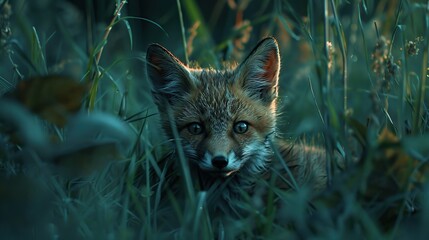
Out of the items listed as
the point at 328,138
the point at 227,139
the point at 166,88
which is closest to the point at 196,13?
the point at 166,88

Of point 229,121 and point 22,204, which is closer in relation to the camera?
point 22,204

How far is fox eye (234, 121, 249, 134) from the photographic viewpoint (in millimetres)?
3373

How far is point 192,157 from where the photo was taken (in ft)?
10.7

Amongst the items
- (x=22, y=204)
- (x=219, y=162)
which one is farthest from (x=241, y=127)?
(x=22, y=204)

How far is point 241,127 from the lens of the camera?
3.39m

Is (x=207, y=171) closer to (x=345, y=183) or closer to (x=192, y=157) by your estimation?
(x=192, y=157)

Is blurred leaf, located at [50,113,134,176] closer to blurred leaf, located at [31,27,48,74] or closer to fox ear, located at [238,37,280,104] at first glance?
blurred leaf, located at [31,27,48,74]

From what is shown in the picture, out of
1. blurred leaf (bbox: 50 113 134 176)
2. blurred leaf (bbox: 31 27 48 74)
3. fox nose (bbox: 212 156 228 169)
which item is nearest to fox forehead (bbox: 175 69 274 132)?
fox nose (bbox: 212 156 228 169)

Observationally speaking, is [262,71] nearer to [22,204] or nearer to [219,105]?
[219,105]

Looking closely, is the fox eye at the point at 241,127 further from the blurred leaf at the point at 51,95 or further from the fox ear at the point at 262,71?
the blurred leaf at the point at 51,95

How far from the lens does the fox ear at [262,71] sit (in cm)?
355

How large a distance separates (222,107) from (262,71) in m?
0.44

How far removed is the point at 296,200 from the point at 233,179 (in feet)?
4.34

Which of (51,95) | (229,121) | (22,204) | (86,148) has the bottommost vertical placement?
(229,121)
